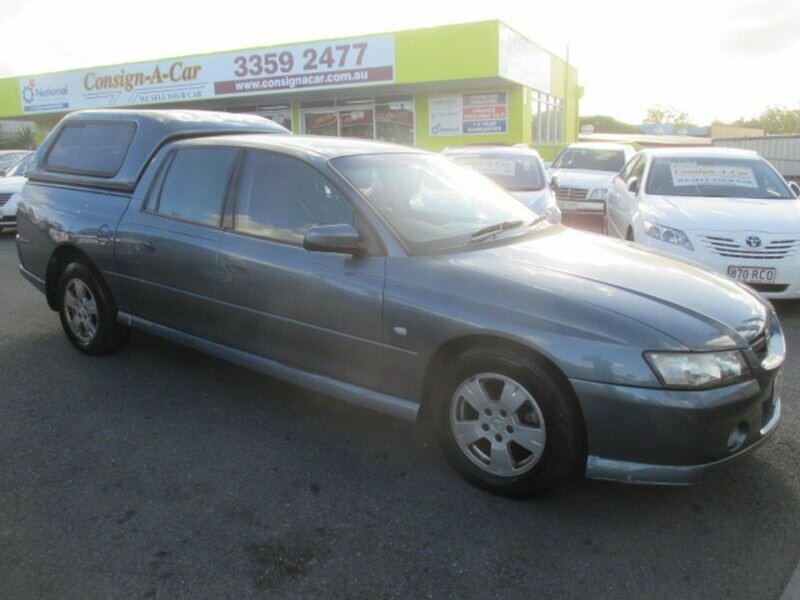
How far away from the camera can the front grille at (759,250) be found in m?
5.79

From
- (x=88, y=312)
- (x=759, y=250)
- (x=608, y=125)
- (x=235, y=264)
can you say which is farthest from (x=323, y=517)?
(x=608, y=125)

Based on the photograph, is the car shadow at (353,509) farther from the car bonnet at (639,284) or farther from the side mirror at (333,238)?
the side mirror at (333,238)

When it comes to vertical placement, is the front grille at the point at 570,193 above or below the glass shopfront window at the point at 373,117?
below

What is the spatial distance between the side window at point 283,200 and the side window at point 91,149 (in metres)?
1.39

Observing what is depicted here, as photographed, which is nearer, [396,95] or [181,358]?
[181,358]

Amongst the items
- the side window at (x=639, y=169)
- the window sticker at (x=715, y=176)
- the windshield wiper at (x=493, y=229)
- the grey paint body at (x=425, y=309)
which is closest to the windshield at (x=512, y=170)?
the side window at (x=639, y=169)

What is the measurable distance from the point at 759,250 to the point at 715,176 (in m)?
1.62

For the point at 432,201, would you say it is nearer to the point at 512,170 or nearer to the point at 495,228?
the point at 495,228

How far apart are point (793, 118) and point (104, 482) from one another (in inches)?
3175

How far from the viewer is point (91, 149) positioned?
5.05 meters

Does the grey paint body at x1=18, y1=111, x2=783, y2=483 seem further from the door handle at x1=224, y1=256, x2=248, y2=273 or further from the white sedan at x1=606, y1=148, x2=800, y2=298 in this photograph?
the white sedan at x1=606, y1=148, x2=800, y2=298

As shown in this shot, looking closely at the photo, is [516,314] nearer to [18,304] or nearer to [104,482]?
[104,482]

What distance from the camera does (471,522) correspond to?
2891 mm

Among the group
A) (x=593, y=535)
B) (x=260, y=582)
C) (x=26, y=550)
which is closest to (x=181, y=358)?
(x=26, y=550)
